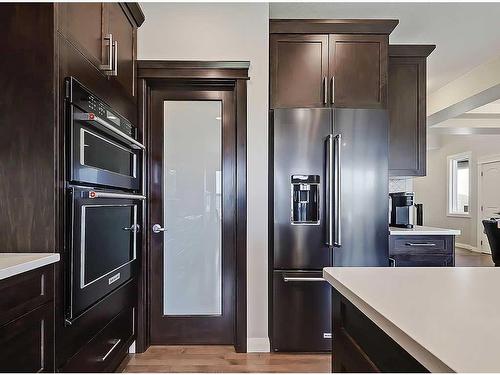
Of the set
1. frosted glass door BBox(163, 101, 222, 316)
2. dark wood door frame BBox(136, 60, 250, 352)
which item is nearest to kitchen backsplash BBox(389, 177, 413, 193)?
dark wood door frame BBox(136, 60, 250, 352)

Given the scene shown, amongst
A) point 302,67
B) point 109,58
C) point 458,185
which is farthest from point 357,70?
point 458,185

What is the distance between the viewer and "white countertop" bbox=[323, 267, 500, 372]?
61 centimetres

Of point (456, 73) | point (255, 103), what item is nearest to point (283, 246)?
point (255, 103)

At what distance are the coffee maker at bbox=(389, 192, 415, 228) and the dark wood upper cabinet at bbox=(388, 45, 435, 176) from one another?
0.24 meters

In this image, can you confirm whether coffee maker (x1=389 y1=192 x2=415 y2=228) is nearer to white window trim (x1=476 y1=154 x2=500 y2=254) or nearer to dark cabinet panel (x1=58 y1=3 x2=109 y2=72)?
dark cabinet panel (x1=58 y1=3 x2=109 y2=72)

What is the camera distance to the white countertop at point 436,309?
614 mm

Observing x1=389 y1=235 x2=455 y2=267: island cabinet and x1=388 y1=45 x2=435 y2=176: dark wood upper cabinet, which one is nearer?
x1=389 y1=235 x2=455 y2=267: island cabinet

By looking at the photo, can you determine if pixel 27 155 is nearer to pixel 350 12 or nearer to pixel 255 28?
pixel 255 28

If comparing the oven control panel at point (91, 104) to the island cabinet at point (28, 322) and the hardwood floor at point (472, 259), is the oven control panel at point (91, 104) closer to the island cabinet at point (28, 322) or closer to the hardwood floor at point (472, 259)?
the island cabinet at point (28, 322)

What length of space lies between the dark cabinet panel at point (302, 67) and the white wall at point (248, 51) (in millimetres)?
93

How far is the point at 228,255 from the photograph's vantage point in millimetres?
2988

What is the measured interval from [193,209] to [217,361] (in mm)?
1102

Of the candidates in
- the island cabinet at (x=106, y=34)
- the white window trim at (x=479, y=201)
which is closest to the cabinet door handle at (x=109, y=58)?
the island cabinet at (x=106, y=34)

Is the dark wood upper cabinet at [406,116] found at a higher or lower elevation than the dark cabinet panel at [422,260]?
higher
